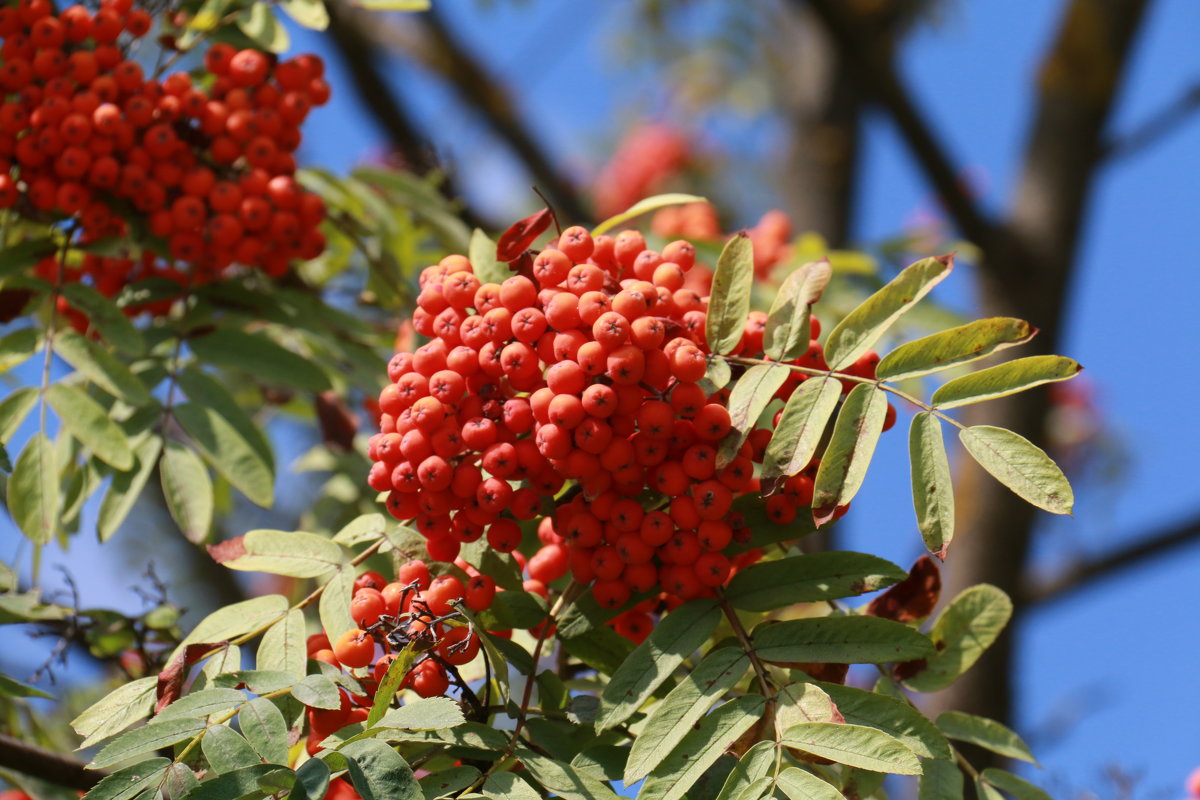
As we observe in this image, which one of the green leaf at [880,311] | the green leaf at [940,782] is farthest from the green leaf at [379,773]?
the green leaf at [880,311]

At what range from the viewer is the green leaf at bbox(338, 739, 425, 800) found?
4.03 ft

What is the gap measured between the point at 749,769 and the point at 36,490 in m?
1.37

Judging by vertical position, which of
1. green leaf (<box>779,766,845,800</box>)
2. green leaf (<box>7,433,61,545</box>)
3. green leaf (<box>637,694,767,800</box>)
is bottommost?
green leaf (<box>779,766,845,800</box>)

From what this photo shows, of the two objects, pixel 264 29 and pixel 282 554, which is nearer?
pixel 282 554

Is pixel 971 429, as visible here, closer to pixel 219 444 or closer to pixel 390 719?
pixel 390 719

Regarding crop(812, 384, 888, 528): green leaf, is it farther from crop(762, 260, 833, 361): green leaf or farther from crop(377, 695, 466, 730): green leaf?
crop(377, 695, 466, 730): green leaf

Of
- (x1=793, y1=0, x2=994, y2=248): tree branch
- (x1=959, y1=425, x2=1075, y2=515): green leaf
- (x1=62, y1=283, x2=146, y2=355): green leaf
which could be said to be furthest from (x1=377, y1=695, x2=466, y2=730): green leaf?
(x1=793, y1=0, x2=994, y2=248): tree branch

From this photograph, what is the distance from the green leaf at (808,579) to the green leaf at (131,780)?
2.62ft

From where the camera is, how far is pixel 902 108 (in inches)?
173

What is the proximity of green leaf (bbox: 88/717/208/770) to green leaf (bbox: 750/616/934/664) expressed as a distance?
0.76 meters

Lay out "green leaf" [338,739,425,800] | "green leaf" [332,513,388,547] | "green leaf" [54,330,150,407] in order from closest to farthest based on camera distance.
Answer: "green leaf" [338,739,425,800], "green leaf" [332,513,388,547], "green leaf" [54,330,150,407]

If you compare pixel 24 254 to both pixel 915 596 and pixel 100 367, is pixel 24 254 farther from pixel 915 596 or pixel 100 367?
pixel 915 596

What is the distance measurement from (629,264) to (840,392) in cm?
40

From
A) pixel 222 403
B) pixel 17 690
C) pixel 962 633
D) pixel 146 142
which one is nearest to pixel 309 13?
pixel 146 142
